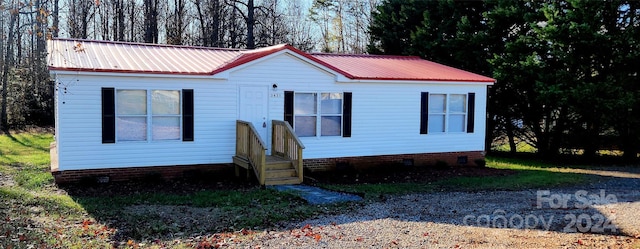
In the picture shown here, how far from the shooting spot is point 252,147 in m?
11.9

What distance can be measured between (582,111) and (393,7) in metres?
11.2

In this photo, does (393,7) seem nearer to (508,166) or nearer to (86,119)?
(508,166)

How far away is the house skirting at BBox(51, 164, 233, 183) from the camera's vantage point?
37.2 ft

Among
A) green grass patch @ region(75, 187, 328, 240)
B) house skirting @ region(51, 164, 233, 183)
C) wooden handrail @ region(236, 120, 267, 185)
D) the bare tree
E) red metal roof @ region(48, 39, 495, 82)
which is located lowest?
green grass patch @ region(75, 187, 328, 240)

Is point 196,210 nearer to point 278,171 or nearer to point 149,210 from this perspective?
point 149,210

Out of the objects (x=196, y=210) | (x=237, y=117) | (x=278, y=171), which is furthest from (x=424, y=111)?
(x=196, y=210)

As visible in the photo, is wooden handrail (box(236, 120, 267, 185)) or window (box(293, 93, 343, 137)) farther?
window (box(293, 93, 343, 137))

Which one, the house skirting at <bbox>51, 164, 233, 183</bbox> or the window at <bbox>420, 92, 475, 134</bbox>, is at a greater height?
the window at <bbox>420, 92, 475, 134</bbox>

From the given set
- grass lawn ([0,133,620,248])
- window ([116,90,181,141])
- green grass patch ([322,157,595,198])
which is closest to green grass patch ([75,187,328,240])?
grass lawn ([0,133,620,248])

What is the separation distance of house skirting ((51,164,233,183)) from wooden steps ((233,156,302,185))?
94 centimetres

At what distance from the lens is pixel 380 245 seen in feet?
22.3

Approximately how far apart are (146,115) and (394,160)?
6906 mm

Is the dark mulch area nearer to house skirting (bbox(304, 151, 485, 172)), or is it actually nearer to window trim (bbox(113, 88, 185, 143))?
house skirting (bbox(304, 151, 485, 172))

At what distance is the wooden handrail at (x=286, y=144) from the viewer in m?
11.9
